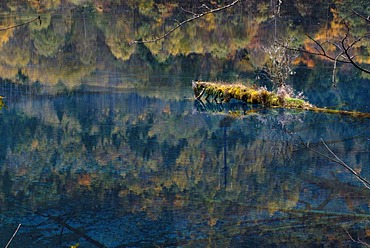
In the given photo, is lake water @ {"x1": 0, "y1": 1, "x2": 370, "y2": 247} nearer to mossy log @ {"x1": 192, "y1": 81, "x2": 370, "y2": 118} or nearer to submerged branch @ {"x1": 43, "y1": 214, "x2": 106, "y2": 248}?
submerged branch @ {"x1": 43, "y1": 214, "x2": 106, "y2": 248}

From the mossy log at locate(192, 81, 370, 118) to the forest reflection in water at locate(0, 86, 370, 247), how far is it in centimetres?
57

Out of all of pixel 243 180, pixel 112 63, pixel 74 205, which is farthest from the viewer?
pixel 112 63

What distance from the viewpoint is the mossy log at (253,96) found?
24000mm

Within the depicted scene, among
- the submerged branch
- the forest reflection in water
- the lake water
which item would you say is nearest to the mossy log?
the lake water

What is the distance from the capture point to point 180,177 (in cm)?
1572

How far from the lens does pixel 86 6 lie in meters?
76.2

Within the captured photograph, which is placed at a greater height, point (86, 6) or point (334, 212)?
point (86, 6)

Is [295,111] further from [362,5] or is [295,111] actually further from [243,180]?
[362,5]

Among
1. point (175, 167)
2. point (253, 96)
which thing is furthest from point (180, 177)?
point (253, 96)

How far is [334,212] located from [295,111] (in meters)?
11.2

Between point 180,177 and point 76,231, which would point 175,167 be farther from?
point 76,231

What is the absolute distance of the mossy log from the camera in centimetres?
2400

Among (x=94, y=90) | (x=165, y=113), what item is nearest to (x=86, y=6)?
(x=94, y=90)

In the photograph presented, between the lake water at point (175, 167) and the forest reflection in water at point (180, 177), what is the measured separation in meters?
0.04
